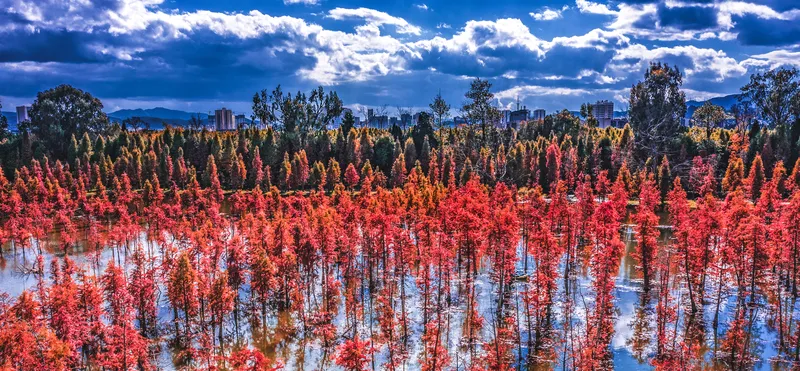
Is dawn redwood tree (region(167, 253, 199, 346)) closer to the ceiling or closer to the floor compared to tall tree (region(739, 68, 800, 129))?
closer to the floor

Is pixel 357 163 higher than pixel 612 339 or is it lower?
higher

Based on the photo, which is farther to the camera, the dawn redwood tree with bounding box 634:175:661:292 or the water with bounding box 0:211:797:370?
the dawn redwood tree with bounding box 634:175:661:292

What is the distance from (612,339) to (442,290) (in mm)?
14018

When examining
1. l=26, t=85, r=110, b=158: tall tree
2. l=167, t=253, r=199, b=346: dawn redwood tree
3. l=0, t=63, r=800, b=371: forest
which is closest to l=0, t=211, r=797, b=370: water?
l=0, t=63, r=800, b=371: forest

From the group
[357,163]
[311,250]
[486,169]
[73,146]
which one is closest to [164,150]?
[73,146]

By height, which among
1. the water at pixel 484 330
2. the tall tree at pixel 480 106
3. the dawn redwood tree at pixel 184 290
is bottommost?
the water at pixel 484 330

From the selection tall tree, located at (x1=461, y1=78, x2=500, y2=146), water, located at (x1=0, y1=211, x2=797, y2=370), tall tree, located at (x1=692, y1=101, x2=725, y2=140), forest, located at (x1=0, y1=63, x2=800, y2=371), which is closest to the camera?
forest, located at (x1=0, y1=63, x2=800, y2=371)

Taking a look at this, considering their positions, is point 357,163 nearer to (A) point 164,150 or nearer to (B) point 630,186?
(A) point 164,150

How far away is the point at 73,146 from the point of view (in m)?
123

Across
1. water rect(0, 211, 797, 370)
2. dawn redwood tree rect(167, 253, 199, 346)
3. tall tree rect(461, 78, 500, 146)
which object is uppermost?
tall tree rect(461, 78, 500, 146)

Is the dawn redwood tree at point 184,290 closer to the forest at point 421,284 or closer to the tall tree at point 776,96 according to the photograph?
the forest at point 421,284

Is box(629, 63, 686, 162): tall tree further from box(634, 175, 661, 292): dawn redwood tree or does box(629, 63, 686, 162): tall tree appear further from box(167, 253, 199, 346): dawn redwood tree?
box(167, 253, 199, 346): dawn redwood tree

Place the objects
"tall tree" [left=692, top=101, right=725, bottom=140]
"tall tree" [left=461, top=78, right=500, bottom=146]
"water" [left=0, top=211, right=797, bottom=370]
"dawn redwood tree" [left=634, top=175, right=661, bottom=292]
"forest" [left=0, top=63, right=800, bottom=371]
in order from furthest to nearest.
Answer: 1. "tall tree" [left=692, top=101, right=725, bottom=140]
2. "tall tree" [left=461, top=78, right=500, bottom=146]
3. "dawn redwood tree" [left=634, top=175, right=661, bottom=292]
4. "water" [left=0, top=211, right=797, bottom=370]
5. "forest" [left=0, top=63, right=800, bottom=371]

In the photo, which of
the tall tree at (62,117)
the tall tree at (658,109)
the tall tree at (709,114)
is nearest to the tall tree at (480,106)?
the tall tree at (658,109)
